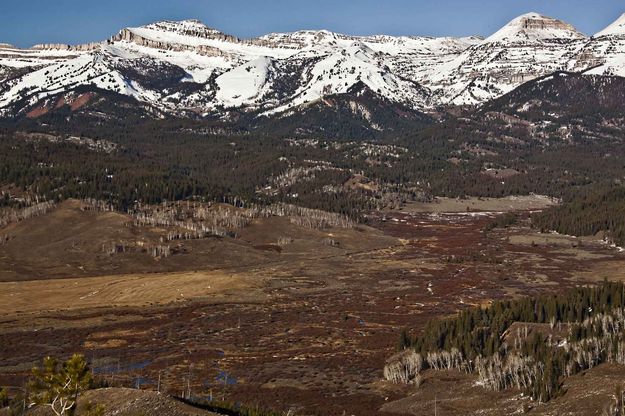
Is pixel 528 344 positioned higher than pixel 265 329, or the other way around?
pixel 528 344

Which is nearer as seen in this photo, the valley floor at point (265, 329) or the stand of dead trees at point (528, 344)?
the stand of dead trees at point (528, 344)

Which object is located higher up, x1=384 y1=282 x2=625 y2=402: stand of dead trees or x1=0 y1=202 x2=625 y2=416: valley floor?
x1=384 y1=282 x2=625 y2=402: stand of dead trees

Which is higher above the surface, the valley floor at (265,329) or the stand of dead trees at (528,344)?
the stand of dead trees at (528,344)

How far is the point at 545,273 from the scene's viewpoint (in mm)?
197125

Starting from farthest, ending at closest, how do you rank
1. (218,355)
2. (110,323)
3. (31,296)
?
1. (31,296)
2. (110,323)
3. (218,355)

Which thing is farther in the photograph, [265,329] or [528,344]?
[265,329]

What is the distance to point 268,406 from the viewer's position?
92.4 metres

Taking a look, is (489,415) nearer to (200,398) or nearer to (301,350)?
(200,398)

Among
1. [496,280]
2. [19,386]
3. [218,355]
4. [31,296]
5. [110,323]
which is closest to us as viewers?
[19,386]

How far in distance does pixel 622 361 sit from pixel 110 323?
89879 millimetres

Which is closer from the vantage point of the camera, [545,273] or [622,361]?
[622,361]

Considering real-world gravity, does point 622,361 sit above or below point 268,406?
above

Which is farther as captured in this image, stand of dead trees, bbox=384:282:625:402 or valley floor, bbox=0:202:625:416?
valley floor, bbox=0:202:625:416

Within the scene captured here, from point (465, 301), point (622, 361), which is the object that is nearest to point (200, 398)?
point (622, 361)
